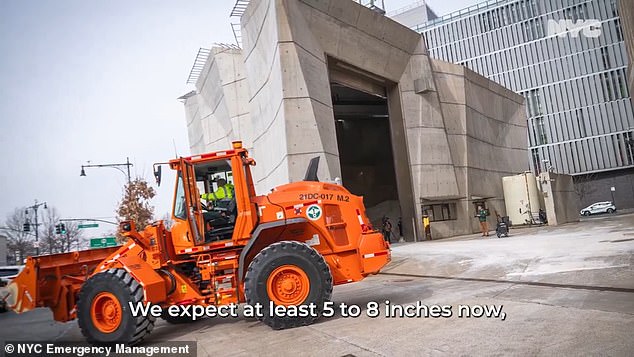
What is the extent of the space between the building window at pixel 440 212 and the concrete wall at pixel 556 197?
19.4ft

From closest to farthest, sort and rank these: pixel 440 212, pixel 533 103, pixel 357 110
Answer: pixel 440 212
pixel 357 110
pixel 533 103

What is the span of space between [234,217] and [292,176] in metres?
12.3

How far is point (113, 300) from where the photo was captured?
639 centimetres

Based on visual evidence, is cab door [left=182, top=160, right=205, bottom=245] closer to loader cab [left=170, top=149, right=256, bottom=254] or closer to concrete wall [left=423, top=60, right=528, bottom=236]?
loader cab [left=170, top=149, right=256, bottom=254]

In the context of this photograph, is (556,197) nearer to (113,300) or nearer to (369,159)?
(369,159)

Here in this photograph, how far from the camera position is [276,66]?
20734mm

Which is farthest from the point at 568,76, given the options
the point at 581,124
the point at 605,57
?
the point at 581,124

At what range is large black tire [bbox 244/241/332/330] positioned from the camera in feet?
21.4

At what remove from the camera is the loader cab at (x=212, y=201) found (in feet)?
23.1

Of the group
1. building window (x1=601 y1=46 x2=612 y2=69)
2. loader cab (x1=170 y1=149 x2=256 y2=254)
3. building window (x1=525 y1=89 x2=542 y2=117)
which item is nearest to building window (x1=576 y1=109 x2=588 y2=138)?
building window (x1=525 y1=89 x2=542 y2=117)

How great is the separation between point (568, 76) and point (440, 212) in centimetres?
4420

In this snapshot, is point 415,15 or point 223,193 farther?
point 415,15

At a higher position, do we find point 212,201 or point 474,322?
point 212,201

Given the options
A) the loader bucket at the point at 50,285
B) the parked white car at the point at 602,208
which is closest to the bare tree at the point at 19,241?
the loader bucket at the point at 50,285
